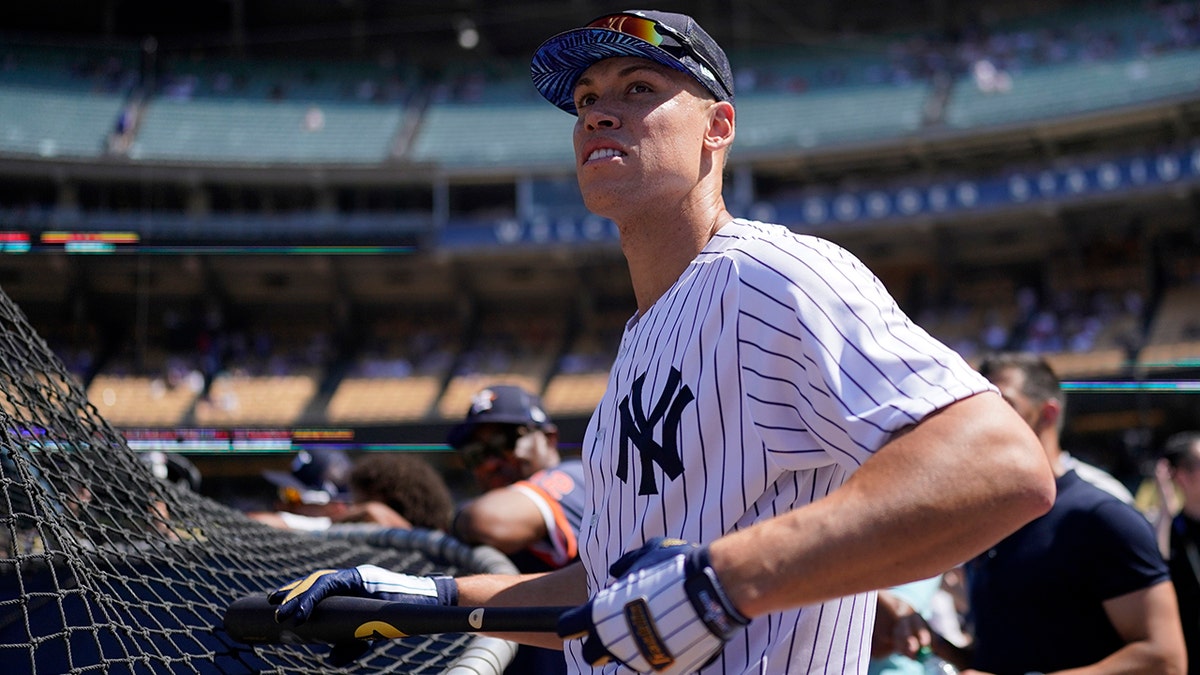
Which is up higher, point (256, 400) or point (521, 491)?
point (521, 491)

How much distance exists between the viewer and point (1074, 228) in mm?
24312

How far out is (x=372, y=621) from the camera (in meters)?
1.63

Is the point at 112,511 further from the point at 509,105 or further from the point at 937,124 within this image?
the point at 509,105

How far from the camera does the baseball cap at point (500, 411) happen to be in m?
4.20

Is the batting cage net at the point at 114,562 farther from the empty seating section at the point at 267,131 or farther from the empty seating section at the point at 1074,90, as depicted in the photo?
the empty seating section at the point at 267,131

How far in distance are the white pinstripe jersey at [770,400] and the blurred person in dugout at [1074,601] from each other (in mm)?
1716

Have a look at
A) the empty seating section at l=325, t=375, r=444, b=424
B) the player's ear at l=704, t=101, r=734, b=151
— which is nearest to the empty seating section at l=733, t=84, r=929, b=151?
the empty seating section at l=325, t=375, r=444, b=424

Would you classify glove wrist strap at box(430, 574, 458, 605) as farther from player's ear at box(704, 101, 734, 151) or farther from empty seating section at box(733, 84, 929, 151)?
empty seating section at box(733, 84, 929, 151)

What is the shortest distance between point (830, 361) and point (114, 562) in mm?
A: 1927

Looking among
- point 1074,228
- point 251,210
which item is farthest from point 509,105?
point 1074,228

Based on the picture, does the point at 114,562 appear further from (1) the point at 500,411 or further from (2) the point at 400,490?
(2) the point at 400,490

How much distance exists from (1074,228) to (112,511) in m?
25.1

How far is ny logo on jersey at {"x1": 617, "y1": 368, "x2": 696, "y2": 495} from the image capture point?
157 cm

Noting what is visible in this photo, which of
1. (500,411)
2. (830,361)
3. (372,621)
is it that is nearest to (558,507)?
(500,411)
